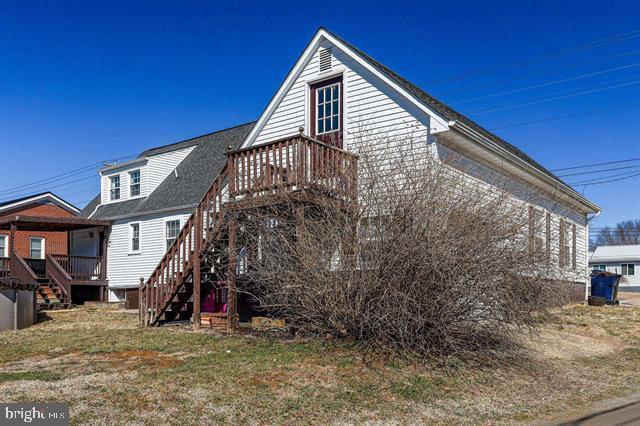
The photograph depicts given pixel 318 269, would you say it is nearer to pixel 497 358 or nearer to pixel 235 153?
pixel 497 358

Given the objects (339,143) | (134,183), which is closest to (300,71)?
(339,143)

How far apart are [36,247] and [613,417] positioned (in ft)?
97.8

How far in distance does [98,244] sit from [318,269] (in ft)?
65.2

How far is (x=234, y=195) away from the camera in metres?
12.9

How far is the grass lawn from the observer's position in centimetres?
690

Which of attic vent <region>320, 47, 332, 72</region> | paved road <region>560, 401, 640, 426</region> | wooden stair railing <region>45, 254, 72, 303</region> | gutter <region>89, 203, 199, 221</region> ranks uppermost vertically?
attic vent <region>320, 47, 332, 72</region>

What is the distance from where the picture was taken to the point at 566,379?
9727 millimetres

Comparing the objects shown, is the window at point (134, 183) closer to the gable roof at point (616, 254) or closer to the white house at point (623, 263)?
the white house at point (623, 263)

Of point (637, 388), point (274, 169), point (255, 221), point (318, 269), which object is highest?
point (274, 169)

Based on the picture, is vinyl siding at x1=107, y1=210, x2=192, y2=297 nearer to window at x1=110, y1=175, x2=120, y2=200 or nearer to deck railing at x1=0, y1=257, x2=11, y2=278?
window at x1=110, y1=175, x2=120, y2=200

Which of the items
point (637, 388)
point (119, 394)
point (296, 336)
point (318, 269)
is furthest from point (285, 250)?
point (637, 388)

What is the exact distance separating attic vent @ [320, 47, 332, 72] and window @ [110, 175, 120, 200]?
1427 cm

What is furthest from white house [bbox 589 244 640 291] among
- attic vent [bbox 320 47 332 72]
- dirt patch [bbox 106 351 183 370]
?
Result: dirt patch [bbox 106 351 183 370]

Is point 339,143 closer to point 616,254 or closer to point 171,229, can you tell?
point 171,229
